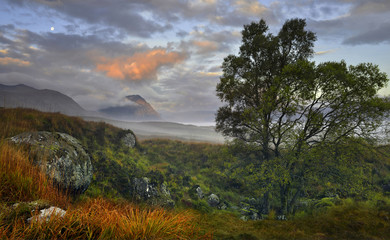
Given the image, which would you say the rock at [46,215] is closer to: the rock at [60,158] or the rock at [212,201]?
the rock at [60,158]

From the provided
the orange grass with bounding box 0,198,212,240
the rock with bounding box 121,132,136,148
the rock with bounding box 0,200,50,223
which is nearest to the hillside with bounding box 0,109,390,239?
the orange grass with bounding box 0,198,212,240

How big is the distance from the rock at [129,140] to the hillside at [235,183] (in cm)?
78

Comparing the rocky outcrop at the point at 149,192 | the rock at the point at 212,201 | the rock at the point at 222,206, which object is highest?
the rocky outcrop at the point at 149,192

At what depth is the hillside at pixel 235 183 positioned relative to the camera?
6492 mm

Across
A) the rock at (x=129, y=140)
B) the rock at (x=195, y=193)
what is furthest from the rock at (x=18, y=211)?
the rock at (x=129, y=140)

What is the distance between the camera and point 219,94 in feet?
54.5

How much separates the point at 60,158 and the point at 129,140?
1849cm

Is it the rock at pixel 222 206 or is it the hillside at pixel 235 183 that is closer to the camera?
the hillside at pixel 235 183

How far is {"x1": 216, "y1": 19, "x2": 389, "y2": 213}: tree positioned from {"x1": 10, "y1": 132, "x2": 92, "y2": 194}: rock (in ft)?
33.4

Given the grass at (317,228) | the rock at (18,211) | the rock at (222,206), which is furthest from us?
the rock at (222,206)

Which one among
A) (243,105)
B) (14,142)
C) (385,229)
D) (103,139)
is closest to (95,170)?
(14,142)

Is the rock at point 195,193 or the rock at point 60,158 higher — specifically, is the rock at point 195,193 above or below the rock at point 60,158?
below

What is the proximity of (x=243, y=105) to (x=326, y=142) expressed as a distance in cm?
620

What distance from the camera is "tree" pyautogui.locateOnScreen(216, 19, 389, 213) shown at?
12.9 m
